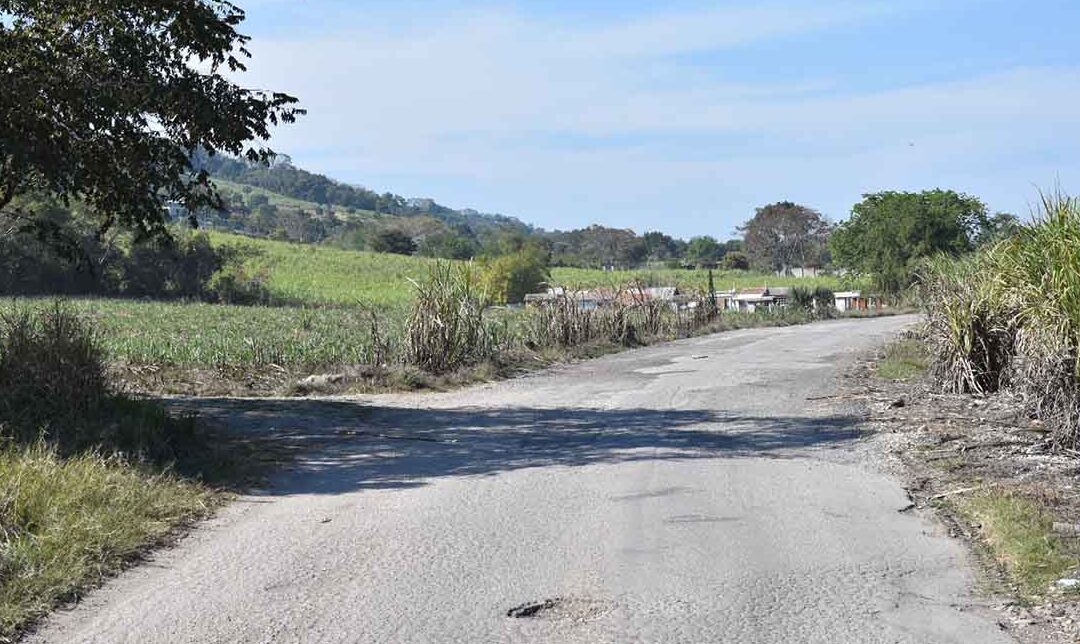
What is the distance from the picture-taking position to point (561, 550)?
8047mm

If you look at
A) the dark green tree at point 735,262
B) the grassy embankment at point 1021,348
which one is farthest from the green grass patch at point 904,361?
the dark green tree at point 735,262

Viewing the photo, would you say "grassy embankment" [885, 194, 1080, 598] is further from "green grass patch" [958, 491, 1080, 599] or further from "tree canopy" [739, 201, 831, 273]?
"tree canopy" [739, 201, 831, 273]

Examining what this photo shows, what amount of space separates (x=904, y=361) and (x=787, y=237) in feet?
352

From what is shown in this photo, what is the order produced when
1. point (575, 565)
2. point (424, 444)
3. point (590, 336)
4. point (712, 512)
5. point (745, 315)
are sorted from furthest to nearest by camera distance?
point (745, 315) → point (590, 336) → point (424, 444) → point (712, 512) → point (575, 565)

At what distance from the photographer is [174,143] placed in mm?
14312

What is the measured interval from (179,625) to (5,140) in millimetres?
7806

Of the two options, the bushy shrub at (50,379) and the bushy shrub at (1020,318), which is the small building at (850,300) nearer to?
the bushy shrub at (1020,318)

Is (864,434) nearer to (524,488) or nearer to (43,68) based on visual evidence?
(524,488)

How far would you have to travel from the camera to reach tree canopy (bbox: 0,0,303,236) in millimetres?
12688

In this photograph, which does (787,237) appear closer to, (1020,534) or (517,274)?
(517,274)

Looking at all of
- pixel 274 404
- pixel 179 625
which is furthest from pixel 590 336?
pixel 179 625

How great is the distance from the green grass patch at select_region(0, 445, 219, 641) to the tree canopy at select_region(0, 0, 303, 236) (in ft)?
14.7

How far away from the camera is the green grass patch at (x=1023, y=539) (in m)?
7.20

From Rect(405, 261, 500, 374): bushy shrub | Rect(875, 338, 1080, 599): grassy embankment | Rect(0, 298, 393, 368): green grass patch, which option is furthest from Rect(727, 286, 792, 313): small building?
Rect(875, 338, 1080, 599): grassy embankment
